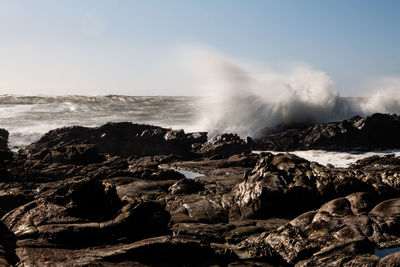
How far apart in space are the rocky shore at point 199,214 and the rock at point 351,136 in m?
6.68

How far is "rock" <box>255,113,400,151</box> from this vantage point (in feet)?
89.9

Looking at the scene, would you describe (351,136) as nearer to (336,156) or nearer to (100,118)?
(336,156)

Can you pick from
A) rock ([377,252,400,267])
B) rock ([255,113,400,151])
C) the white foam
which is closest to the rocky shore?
rock ([377,252,400,267])

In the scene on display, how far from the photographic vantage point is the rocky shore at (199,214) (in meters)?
8.36

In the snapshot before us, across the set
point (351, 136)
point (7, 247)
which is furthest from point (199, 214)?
point (351, 136)

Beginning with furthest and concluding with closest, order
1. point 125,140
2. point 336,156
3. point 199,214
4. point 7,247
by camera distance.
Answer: point 125,140 < point 336,156 < point 199,214 < point 7,247

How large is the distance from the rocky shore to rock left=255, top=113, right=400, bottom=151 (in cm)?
668

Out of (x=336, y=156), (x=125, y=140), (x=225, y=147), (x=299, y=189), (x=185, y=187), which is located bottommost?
(x=185, y=187)

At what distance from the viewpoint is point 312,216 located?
1054 centimetres

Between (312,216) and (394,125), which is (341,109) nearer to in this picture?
(394,125)

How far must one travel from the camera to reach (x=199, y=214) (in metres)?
12.0

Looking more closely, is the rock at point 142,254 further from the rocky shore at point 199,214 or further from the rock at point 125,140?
the rock at point 125,140

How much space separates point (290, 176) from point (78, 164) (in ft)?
37.9

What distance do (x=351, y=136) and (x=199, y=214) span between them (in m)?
19.0
